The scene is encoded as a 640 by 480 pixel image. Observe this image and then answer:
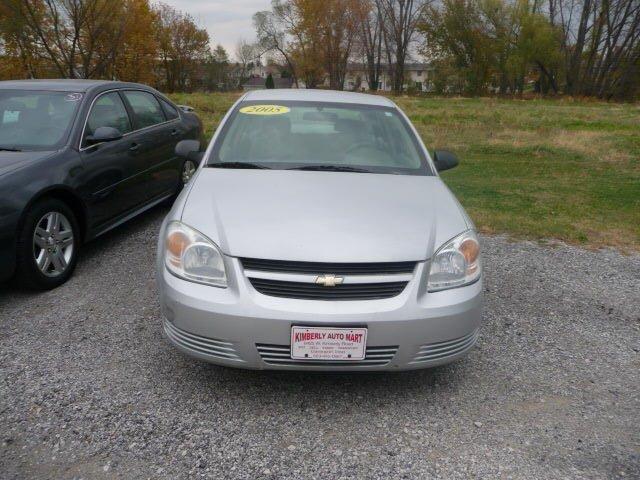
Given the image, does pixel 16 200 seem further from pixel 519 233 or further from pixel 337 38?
pixel 337 38

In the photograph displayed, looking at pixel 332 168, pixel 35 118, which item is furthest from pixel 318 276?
pixel 35 118

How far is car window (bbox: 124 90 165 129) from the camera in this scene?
5504mm

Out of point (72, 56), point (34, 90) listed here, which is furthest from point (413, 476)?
point (72, 56)

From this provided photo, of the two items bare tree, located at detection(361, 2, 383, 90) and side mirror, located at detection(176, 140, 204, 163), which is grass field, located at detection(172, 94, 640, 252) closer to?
side mirror, located at detection(176, 140, 204, 163)

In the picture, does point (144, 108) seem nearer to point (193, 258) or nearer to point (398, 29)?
point (193, 258)

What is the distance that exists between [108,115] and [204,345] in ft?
11.0

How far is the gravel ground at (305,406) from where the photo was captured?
2.28 meters

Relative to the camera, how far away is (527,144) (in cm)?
1242

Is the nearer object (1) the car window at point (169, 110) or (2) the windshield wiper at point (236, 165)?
(2) the windshield wiper at point (236, 165)

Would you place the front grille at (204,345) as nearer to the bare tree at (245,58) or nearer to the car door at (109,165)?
the car door at (109,165)

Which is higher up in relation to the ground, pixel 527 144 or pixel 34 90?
pixel 34 90

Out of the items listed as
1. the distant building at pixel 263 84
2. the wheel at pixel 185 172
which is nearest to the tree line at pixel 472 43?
the distant building at pixel 263 84

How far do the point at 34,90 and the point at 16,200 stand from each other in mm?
1693

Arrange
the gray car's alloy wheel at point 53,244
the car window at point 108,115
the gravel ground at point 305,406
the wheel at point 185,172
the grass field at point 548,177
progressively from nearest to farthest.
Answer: the gravel ground at point 305,406 < the gray car's alloy wheel at point 53,244 < the car window at point 108,115 < the grass field at point 548,177 < the wheel at point 185,172
